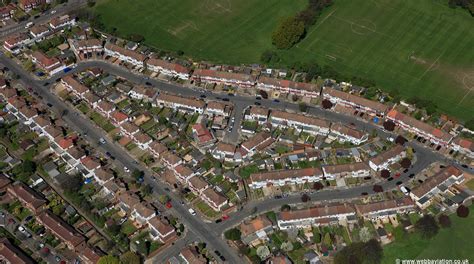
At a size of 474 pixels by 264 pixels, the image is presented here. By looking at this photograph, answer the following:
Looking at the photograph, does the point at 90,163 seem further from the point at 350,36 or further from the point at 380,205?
the point at 350,36

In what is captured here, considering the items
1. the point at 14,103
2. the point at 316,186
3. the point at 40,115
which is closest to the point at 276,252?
the point at 316,186

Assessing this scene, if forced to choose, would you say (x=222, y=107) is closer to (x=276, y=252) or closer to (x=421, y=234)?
(x=276, y=252)

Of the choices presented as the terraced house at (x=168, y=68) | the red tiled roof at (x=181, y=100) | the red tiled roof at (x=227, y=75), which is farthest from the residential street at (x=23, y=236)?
the red tiled roof at (x=227, y=75)

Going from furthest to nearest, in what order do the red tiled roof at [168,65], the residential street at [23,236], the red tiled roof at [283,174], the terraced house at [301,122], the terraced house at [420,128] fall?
the red tiled roof at [168,65], the terraced house at [301,122], the terraced house at [420,128], the red tiled roof at [283,174], the residential street at [23,236]

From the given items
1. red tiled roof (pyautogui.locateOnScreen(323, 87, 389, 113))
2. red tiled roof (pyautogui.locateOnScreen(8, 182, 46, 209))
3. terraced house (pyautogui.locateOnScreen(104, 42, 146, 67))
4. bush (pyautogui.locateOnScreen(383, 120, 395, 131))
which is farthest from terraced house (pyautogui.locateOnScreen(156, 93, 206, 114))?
bush (pyautogui.locateOnScreen(383, 120, 395, 131))

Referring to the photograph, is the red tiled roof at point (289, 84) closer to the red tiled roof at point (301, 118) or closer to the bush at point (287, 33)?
the red tiled roof at point (301, 118)

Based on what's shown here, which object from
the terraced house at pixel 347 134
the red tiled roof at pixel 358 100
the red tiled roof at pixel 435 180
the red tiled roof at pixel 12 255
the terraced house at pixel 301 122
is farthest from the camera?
the red tiled roof at pixel 358 100

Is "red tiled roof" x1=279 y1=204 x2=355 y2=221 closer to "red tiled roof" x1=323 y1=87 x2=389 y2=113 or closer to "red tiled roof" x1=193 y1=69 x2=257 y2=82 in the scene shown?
"red tiled roof" x1=323 y1=87 x2=389 y2=113
